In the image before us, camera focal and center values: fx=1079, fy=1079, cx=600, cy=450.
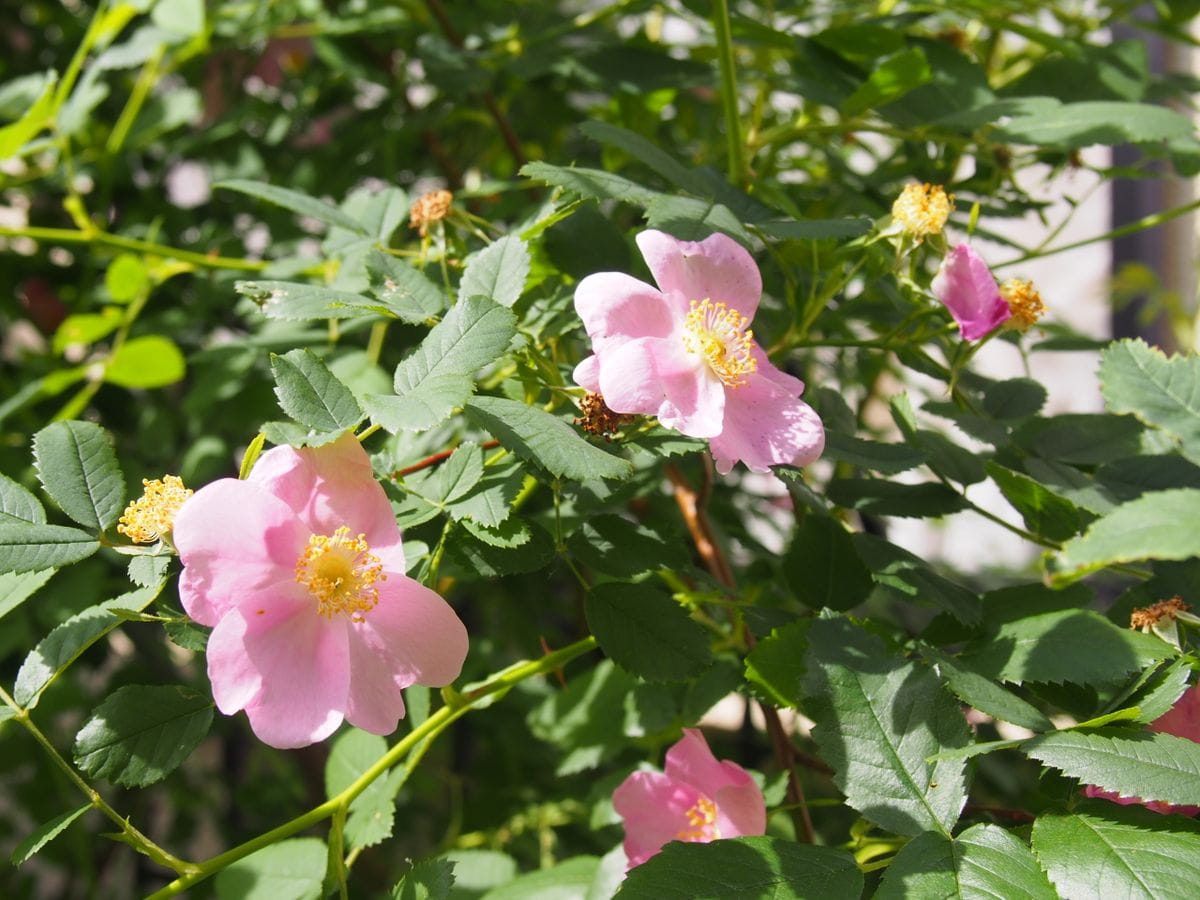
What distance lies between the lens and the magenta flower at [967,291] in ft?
1.82

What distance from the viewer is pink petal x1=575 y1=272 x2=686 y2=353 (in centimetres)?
47

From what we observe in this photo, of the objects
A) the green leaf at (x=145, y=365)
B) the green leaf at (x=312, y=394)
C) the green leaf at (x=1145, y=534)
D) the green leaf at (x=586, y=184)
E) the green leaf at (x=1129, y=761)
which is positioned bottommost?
the green leaf at (x=145, y=365)

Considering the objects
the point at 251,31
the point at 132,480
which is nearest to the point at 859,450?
the point at 132,480

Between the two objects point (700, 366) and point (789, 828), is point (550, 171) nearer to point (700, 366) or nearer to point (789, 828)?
point (700, 366)

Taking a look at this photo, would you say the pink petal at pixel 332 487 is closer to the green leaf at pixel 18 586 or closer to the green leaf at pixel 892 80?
the green leaf at pixel 18 586

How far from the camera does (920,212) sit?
0.55 m

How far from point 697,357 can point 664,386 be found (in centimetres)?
3

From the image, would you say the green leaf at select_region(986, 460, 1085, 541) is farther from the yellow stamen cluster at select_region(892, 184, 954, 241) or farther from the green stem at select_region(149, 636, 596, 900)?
the green stem at select_region(149, 636, 596, 900)

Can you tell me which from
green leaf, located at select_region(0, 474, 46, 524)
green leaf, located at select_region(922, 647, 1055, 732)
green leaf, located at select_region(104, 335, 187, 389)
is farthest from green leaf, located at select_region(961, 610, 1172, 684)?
green leaf, located at select_region(104, 335, 187, 389)

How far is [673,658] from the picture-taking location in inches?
20.6

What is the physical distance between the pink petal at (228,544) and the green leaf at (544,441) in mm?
92

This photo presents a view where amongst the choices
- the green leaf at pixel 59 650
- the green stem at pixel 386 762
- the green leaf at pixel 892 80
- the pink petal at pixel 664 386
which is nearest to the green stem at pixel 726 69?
the green leaf at pixel 892 80

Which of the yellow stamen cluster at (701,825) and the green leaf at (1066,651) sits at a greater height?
the green leaf at (1066,651)

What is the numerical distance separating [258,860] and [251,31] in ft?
2.54
